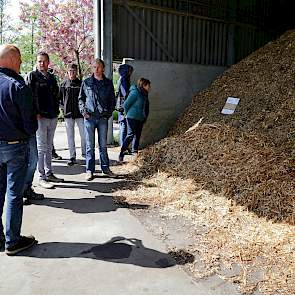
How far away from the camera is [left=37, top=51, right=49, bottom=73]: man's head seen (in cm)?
468

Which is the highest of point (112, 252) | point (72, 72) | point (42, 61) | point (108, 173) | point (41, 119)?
point (42, 61)

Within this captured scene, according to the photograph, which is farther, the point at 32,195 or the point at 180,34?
the point at 180,34

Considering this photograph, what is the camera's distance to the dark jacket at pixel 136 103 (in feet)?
20.6

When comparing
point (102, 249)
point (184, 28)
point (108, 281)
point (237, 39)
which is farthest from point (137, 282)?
point (237, 39)

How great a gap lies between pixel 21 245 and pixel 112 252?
79 centimetres

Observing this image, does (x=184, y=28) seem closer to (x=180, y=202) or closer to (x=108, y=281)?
(x=180, y=202)

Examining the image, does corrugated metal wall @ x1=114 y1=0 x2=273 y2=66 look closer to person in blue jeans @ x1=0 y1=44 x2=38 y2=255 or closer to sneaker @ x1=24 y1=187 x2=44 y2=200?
sneaker @ x1=24 y1=187 x2=44 y2=200

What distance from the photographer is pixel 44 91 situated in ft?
15.8

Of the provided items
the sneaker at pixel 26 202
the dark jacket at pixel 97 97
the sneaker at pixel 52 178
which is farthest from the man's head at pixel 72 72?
the sneaker at pixel 26 202

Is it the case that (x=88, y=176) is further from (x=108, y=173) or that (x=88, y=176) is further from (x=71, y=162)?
(x=71, y=162)

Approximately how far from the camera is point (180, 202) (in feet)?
14.3

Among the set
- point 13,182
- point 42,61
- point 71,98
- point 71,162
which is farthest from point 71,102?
point 13,182

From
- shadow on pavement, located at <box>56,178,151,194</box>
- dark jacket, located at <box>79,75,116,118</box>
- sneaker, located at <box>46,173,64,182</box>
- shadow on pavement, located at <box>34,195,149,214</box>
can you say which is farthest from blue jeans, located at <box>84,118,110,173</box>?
shadow on pavement, located at <box>34,195,149,214</box>

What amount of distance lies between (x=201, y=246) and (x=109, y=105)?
2679mm
